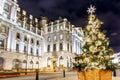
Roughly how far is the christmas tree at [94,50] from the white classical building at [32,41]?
2710 cm

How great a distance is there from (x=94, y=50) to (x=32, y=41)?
38.5 meters

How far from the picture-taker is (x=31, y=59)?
45.2 m

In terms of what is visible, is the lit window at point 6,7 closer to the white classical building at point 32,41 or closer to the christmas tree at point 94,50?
the white classical building at point 32,41

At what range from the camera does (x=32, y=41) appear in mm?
47719

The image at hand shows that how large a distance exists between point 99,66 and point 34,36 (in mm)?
39766

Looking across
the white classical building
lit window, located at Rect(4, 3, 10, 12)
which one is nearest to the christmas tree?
the white classical building

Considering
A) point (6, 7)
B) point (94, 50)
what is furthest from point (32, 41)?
point (94, 50)

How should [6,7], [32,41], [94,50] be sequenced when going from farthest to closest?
[32,41], [6,7], [94,50]

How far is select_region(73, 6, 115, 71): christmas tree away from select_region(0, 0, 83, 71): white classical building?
27.1 meters

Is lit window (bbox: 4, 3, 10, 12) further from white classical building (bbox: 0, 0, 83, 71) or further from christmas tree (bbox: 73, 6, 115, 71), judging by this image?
christmas tree (bbox: 73, 6, 115, 71)

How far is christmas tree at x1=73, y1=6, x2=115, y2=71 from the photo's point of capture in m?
10.3

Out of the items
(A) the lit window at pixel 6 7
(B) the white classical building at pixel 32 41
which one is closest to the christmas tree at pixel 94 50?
(B) the white classical building at pixel 32 41

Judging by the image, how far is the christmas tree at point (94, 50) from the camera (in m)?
10.3

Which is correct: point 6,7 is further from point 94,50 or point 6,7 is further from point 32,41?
point 94,50
